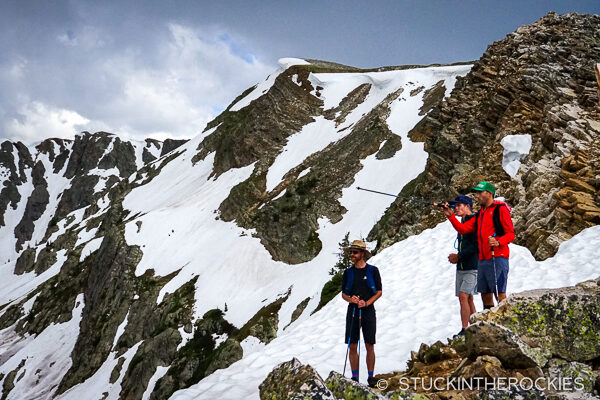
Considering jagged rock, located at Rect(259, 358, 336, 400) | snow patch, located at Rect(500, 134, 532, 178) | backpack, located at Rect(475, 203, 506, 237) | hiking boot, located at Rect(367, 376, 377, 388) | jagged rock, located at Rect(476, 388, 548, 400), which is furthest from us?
snow patch, located at Rect(500, 134, 532, 178)

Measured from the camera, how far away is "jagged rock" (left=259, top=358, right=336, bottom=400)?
4461 millimetres

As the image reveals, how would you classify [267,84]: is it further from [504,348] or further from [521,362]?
[521,362]

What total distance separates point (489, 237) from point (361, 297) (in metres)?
2.75

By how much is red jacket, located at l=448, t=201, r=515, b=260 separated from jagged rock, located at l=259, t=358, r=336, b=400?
13.3 ft

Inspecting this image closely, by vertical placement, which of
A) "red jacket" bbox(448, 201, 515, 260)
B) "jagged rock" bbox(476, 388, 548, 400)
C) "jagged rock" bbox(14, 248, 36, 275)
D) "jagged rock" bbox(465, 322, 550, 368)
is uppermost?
"jagged rock" bbox(14, 248, 36, 275)

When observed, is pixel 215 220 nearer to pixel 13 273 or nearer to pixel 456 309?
pixel 456 309

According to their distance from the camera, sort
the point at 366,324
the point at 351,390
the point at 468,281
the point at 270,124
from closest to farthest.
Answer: the point at 351,390, the point at 366,324, the point at 468,281, the point at 270,124

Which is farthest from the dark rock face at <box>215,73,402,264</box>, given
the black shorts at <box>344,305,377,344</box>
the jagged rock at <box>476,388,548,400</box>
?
the jagged rock at <box>476,388,548,400</box>

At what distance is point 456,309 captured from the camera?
10266 mm

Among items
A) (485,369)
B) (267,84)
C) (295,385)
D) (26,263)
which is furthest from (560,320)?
(26,263)

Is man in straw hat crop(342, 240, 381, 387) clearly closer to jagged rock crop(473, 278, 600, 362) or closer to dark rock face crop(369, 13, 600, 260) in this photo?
jagged rock crop(473, 278, 600, 362)

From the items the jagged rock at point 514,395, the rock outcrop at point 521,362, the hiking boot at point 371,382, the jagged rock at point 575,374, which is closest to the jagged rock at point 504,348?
the rock outcrop at point 521,362

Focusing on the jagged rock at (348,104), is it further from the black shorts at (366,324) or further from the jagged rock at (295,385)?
the jagged rock at (295,385)

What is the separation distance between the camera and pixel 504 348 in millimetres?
4844
